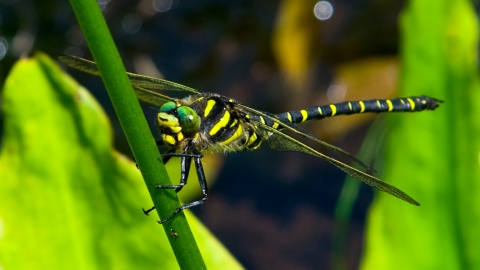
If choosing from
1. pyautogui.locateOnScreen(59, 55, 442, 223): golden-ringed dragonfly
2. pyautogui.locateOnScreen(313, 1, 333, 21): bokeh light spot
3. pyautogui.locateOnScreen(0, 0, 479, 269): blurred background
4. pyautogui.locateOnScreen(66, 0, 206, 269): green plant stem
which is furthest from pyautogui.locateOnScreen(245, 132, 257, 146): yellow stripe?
pyautogui.locateOnScreen(313, 1, 333, 21): bokeh light spot

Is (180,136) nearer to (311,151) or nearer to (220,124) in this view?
(220,124)

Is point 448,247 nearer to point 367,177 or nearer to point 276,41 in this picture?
point 367,177

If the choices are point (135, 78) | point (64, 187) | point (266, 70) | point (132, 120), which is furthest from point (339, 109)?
point (266, 70)

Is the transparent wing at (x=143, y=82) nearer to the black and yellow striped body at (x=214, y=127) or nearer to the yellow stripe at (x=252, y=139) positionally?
the black and yellow striped body at (x=214, y=127)

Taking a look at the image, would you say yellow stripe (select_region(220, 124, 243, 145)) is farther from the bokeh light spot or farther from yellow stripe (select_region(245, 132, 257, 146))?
the bokeh light spot

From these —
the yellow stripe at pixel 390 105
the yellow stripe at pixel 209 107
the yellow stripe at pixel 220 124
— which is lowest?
the yellow stripe at pixel 220 124

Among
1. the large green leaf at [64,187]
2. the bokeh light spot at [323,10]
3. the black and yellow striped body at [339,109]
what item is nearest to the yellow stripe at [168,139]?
the large green leaf at [64,187]

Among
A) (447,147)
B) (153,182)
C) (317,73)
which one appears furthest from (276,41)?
(153,182)
